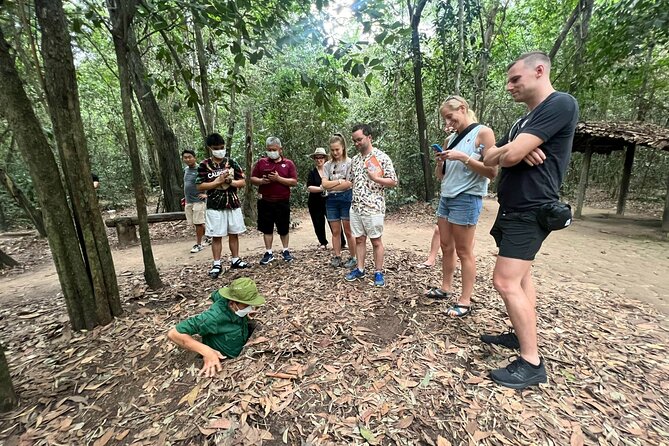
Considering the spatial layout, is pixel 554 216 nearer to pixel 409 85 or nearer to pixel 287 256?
pixel 287 256

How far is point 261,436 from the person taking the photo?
1.79 meters

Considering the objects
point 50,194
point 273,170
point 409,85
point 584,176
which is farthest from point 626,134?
point 50,194

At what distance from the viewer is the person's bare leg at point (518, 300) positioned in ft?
6.73

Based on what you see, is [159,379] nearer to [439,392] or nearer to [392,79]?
[439,392]

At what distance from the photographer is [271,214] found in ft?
15.1

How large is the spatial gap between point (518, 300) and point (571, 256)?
4687mm

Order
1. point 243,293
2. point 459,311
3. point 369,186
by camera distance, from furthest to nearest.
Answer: point 369,186 < point 459,311 < point 243,293

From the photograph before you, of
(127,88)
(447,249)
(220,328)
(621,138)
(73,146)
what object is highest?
(127,88)

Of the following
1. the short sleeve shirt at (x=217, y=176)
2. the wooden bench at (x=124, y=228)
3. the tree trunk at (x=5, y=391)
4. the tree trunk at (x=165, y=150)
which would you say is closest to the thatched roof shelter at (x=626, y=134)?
the short sleeve shirt at (x=217, y=176)

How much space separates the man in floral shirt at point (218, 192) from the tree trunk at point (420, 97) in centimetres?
727

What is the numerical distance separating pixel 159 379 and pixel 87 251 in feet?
4.78

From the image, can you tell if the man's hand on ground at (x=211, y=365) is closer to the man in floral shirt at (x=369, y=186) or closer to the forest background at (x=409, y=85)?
the man in floral shirt at (x=369, y=186)

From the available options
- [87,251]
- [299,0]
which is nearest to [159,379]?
[87,251]

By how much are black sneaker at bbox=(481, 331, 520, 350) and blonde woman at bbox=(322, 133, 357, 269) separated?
2116 millimetres
